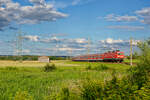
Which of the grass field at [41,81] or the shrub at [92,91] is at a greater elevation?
the shrub at [92,91]

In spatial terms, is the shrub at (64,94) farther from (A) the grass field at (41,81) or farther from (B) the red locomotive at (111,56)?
(B) the red locomotive at (111,56)

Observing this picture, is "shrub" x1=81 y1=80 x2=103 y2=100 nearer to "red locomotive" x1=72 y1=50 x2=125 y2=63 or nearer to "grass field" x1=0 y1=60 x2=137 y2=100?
"grass field" x1=0 y1=60 x2=137 y2=100

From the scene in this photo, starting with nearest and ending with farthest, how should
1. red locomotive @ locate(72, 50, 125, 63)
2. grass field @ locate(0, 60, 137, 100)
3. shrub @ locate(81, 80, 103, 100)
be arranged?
shrub @ locate(81, 80, 103, 100)
grass field @ locate(0, 60, 137, 100)
red locomotive @ locate(72, 50, 125, 63)

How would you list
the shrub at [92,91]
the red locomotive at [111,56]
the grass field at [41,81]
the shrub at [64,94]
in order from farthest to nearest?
the red locomotive at [111,56]
the grass field at [41,81]
the shrub at [92,91]
the shrub at [64,94]

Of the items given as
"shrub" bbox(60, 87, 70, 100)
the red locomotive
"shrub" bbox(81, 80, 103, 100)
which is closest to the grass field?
"shrub" bbox(60, 87, 70, 100)

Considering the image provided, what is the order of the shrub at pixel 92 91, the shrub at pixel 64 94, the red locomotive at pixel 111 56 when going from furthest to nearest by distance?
the red locomotive at pixel 111 56 → the shrub at pixel 92 91 → the shrub at pixel 64 94

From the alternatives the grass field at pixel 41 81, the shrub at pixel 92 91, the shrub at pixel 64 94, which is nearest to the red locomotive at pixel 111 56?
the grass field at pixel 41 81

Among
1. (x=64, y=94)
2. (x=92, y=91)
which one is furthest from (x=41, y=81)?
(x=92, y=91)

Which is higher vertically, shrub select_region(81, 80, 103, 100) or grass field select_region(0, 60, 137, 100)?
shrub select_region(81, 80, 103, 100)

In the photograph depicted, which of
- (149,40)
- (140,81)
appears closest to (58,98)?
(140,81)

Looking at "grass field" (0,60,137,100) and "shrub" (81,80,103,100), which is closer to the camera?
"shrub" (81,80,103,100)

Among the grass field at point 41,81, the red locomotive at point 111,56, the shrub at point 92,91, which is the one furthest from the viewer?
the red locomotive at point 111,56

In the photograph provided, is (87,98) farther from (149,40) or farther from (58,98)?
(149,40)

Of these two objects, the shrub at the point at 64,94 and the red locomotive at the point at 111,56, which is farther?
the red locomotive at the point at 111,56
